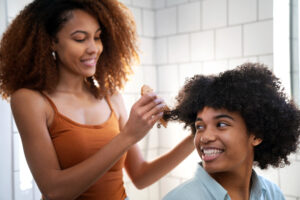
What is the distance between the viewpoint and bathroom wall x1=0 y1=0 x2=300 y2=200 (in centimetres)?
153

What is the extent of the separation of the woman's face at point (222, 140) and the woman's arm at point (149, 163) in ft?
0.96

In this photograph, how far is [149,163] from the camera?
127 centimetres

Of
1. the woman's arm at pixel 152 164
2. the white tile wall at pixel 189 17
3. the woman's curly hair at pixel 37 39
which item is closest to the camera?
the woman's curly hair at pixel 37 39

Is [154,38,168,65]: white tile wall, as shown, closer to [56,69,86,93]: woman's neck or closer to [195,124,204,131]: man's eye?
[56,69,86,93]: woman's neck

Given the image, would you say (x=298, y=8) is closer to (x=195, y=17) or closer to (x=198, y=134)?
(x=195, y=17)

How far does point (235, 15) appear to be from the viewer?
1.73m

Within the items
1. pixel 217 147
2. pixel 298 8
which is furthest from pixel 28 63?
pixel 298 8

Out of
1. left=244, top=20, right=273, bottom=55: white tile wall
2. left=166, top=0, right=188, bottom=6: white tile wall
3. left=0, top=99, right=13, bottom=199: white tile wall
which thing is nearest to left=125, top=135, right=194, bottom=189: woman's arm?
left=0, top=99, right=13, bottom=199: white tile wall

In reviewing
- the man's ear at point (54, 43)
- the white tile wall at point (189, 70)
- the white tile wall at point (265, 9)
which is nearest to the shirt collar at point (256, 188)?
the man's ear at point (54, 43)

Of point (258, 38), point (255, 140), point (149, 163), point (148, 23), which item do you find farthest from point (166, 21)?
point (255, 140)

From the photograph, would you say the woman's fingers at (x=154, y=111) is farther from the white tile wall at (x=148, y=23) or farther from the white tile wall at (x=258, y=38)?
the white tile wall at (x=148, y=23)

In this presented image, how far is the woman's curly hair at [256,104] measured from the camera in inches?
35.1

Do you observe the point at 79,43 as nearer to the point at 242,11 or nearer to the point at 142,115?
the point at 142,115

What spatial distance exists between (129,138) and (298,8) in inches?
40.0
